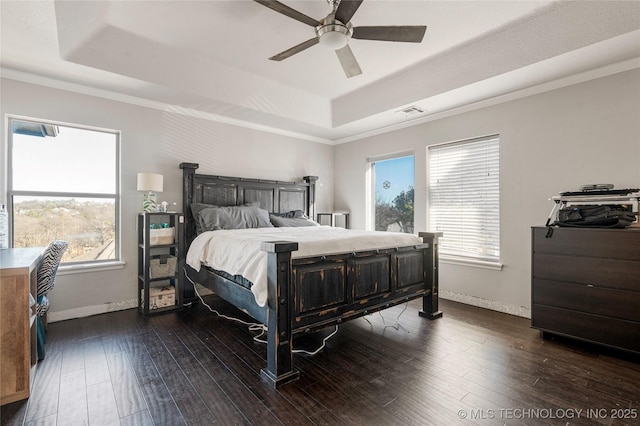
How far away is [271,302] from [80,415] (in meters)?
1.23

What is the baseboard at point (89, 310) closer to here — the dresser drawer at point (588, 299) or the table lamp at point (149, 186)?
the table lamp at point (149, 186)

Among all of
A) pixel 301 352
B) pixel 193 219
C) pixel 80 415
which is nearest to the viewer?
pixel 80 415

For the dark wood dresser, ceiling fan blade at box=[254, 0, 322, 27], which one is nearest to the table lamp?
ceiling fan blade at box=[254, 0, 322, 27]

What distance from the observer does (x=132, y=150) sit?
147 inches

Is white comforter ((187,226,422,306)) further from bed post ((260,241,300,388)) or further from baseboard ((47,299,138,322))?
baseboard ((47,299,138,322))

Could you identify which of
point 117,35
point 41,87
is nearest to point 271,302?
point 117,35

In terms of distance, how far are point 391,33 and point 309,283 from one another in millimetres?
1976

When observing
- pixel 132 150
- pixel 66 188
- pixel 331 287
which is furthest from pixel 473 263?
pixel 66 188

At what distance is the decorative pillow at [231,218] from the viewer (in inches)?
150

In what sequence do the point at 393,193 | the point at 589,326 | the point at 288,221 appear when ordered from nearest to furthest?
the point at 589,326, the point at 288,221, the point at 393,193

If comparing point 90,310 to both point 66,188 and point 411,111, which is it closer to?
point 66,188

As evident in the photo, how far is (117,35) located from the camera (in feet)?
9.22

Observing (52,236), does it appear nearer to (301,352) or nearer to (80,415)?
(80,415)

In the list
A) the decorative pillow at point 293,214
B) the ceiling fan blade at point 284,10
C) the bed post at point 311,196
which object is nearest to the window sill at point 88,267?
the decorative pillow at point 293,214
